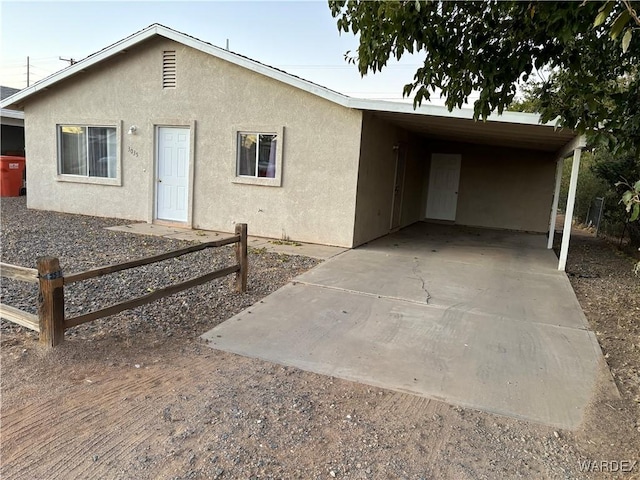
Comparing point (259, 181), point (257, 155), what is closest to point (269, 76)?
point (257, 155)

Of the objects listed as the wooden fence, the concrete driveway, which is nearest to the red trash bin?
the concrete driveway

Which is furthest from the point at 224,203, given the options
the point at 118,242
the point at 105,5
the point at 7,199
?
A: the point at 7,199

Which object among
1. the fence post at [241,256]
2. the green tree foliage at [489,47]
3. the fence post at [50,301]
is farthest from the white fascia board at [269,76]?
the fence post at [50,301]

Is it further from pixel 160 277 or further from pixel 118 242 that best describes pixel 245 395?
pixel 118 242

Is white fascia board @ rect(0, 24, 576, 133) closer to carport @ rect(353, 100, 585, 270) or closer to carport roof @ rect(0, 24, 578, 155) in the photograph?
carport roof @ rect(0, 24, 578, 155)

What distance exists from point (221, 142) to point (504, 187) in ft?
29.8

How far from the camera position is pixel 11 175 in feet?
49.8

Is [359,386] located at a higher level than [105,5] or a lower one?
lower

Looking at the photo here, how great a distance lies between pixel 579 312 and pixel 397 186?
22.5 ft

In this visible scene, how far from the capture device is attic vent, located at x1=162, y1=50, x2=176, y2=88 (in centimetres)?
1009

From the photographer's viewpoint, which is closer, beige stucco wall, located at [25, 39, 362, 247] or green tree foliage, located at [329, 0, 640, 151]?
green tree foliage, located at [329, 0, 640, 151]

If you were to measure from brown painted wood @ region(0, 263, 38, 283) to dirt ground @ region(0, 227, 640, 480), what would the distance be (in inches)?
23.7

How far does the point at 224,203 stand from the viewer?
33.1ft

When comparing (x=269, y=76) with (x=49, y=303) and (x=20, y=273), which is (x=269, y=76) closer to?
(x=20, y=273)
